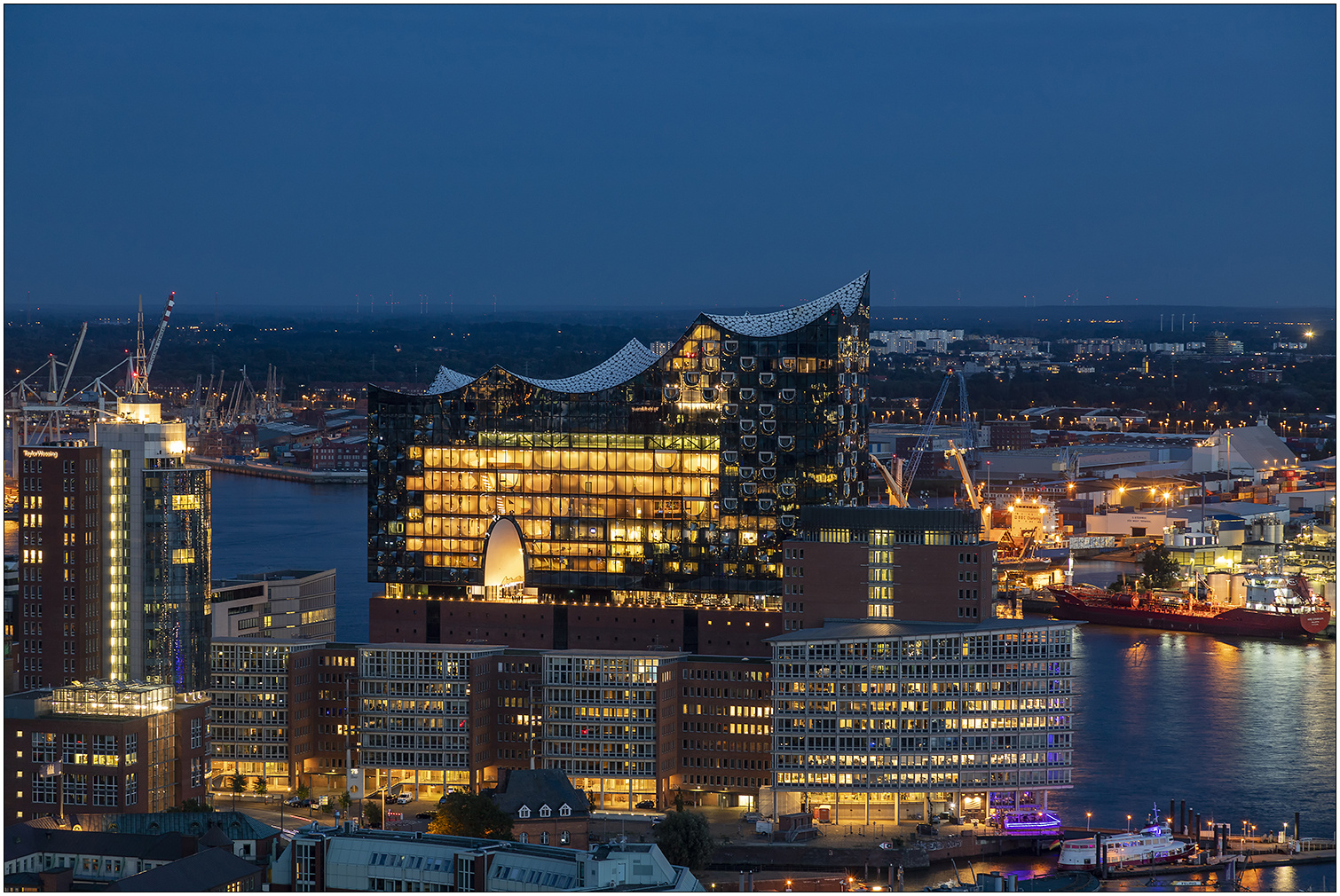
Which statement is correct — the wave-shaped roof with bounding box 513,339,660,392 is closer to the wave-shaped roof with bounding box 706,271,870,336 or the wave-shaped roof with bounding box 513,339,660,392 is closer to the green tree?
the wave-shaped roof with bounding box 706,271,870,336

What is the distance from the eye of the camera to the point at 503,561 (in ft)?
121

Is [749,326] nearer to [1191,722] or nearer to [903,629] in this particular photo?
[903,629]

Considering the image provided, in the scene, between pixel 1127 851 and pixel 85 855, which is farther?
pixel 1127 851

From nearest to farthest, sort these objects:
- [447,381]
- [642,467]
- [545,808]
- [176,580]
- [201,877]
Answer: [201,877], [545,808], [176,580], [642,467], [447,381]

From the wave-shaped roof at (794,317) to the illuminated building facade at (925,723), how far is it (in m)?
7.04

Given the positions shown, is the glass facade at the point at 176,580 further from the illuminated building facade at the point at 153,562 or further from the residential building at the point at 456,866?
the residential building at the point at 456,866

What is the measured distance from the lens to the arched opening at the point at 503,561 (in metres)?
36.7

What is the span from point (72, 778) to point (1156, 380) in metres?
96.8

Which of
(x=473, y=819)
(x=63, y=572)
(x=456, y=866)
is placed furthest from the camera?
(x=63, y=572)

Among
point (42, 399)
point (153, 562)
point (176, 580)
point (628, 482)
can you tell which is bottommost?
point (176, 580)

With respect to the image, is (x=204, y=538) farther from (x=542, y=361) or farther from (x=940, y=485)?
(x=542, y=361)

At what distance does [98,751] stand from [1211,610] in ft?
97.4

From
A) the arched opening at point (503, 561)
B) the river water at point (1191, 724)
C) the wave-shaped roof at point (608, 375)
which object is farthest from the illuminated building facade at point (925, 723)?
the wave-shaped roof at point (608, 375)

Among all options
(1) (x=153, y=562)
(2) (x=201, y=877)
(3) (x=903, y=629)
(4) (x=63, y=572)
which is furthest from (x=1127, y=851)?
(4) (x=63, y=572)
